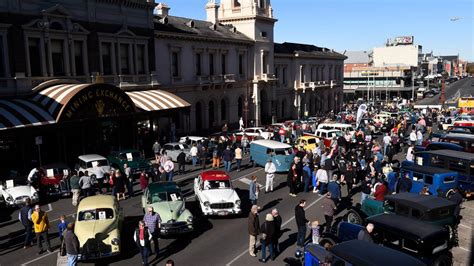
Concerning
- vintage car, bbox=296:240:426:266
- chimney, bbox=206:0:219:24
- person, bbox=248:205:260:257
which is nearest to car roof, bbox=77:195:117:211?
person, bbox=248:205:260:257

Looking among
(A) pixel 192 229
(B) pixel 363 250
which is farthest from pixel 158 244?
(B) pixel 363 250

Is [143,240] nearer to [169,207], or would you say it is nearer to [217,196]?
[169,207]

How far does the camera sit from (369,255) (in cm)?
1021

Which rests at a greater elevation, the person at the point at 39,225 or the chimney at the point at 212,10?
the chimney at the point at 212,10

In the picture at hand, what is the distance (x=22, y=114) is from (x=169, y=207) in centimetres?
1356

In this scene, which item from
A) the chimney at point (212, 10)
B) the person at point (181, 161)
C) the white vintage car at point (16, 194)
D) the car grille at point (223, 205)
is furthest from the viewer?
the chimney at point (212, 10)

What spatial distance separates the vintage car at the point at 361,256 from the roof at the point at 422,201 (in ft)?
15.7

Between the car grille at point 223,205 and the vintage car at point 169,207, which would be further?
the car grille at point 223,205

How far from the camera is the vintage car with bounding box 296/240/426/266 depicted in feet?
32.6

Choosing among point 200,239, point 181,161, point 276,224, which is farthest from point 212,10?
point 276,224

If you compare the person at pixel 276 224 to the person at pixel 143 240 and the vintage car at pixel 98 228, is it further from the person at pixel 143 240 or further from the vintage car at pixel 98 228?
the vintage car at pixel 98 228

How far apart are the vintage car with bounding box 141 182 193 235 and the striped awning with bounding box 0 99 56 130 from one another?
11.2 metres

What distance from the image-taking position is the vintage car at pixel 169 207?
15.6m

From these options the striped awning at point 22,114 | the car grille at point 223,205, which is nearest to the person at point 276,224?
the car grille at point 223,205
